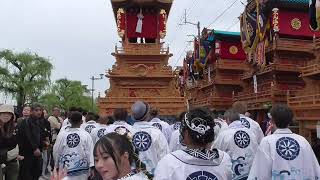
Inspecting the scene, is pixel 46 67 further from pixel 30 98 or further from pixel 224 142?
pixel 224 142

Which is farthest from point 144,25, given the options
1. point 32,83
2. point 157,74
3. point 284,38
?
point 32,83

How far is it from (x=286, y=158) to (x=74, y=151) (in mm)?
3989

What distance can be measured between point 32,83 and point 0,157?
50.5m

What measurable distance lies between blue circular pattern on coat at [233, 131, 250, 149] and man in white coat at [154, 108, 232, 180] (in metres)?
3.53

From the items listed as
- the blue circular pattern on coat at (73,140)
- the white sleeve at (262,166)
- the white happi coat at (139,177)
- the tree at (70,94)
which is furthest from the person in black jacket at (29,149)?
the tree at (70,94)

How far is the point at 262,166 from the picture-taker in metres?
4.83

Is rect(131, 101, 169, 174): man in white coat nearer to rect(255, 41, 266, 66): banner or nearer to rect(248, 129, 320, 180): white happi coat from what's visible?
rect(248, 129, 320, 180): white happi coat

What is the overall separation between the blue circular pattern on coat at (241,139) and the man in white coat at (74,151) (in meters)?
2.50

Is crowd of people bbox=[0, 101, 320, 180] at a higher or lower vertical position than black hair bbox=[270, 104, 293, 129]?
lower

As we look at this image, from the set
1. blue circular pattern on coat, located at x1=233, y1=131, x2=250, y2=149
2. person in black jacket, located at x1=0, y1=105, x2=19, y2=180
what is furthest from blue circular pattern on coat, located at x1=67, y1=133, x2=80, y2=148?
blue circular pattern on coat, located at x1=233, y1=131, x2=250, y2=149

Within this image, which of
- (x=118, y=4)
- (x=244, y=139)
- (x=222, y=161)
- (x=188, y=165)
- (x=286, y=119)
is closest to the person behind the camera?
(x=188, y=165)

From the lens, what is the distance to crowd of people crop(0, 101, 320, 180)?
2.75 metres

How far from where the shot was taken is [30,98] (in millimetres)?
56375

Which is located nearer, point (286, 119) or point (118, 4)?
point (286, 119)
